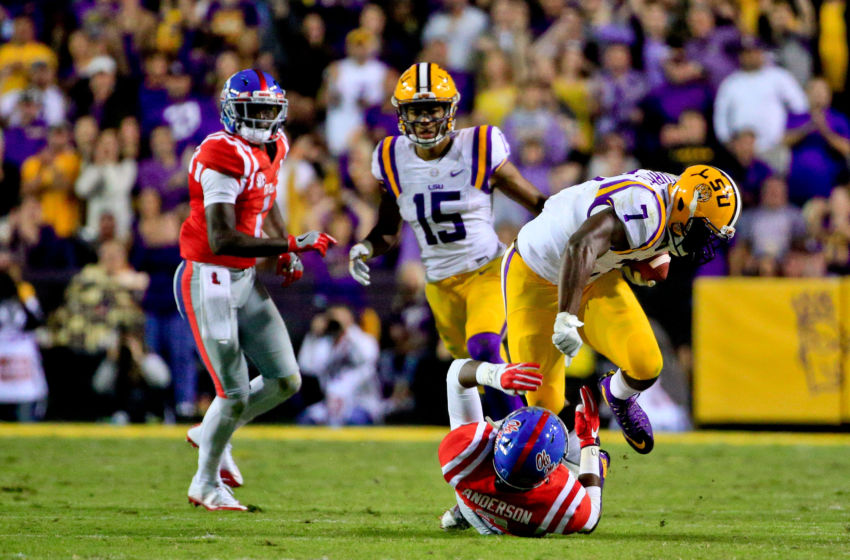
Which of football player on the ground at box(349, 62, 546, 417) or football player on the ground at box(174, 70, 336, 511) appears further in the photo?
football player on the ground at box(349, 62, 546, 417)

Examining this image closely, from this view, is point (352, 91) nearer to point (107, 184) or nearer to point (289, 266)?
point (107, 184)

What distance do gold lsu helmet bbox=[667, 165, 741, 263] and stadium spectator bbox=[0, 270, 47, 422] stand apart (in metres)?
6.32

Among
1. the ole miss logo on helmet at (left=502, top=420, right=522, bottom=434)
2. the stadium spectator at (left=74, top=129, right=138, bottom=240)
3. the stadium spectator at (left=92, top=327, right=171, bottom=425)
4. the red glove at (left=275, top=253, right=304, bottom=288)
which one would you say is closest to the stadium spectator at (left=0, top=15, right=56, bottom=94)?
the stadium spectator at (left=74, top=129, right=138, bottom=240)

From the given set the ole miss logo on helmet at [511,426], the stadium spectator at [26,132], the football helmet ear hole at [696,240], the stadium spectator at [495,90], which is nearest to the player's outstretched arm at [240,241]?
the ole miss logo on helmet at [511,426]

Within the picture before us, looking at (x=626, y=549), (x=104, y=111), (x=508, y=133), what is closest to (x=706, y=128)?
(x=508, y=133)

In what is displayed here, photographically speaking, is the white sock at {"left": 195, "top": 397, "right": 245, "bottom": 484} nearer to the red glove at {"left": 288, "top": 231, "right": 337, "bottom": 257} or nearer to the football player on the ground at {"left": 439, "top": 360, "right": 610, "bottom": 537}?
the red glove at {"left": 288, "top": 231, "right": 337, "bottom": 257}

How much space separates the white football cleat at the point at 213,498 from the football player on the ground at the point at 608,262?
5.04 ft

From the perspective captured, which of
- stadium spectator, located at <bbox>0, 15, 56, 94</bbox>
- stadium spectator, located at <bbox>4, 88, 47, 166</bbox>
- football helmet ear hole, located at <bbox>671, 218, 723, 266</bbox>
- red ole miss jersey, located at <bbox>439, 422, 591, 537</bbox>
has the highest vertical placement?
stadium spectator, located at <bbox>0, 15, 56, 94</bbox>

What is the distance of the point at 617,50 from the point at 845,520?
6687 mm

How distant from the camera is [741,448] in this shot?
362 inches

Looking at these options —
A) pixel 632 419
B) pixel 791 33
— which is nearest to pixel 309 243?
pixel 632 419

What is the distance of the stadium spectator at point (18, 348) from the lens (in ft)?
33.6

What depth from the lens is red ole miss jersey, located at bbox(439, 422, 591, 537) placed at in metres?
5.21

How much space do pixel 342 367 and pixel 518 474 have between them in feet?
17.1
